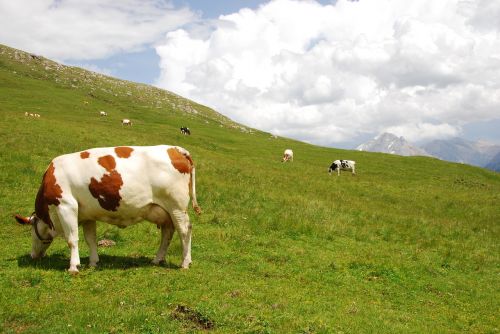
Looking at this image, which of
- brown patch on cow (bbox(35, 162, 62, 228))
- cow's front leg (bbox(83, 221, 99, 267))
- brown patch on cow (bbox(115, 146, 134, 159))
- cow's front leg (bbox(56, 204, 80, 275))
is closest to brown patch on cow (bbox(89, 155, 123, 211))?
brown patch on cow (bbox(115, 146, 134, 159))

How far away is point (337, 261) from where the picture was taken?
1616cm

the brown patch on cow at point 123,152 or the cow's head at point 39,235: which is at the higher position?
the brown patch on cow at point 123,152

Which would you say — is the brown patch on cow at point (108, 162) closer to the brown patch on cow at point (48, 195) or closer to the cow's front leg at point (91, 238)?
the brown patch on cow at point (48, 195)

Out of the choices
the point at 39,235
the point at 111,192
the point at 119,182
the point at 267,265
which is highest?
the point at 119,182

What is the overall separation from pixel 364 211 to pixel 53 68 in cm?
11379

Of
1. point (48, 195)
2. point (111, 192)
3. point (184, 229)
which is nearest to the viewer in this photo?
point (111, 192)

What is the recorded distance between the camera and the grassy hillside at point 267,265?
378 inches

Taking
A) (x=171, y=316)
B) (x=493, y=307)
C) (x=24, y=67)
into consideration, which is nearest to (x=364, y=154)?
(x=493, y=307)

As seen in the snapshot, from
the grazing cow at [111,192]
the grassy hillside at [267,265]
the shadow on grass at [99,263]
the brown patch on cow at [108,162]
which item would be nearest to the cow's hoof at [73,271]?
the grazing cow at [111,192]

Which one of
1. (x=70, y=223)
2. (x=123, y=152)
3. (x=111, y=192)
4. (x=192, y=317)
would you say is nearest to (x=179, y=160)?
(x=123, y=152)

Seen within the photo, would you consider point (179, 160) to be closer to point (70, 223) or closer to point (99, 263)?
point (70, 223)

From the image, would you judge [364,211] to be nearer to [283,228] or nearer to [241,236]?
[283,228]

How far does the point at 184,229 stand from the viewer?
1303 centimetres

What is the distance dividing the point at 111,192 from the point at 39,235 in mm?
2713
